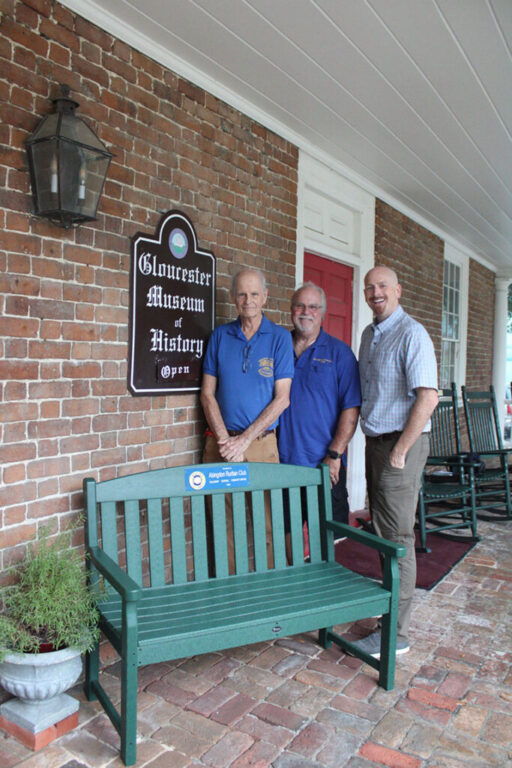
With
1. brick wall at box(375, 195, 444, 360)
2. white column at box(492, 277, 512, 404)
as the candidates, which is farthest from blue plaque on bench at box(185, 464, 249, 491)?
white column at box(492, 277, 512, 404)

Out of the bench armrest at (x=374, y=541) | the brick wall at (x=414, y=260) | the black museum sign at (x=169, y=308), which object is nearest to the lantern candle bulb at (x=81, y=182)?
the black museum sign at (x=169, y=308)

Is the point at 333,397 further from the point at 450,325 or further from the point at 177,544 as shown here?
the point at 450,325

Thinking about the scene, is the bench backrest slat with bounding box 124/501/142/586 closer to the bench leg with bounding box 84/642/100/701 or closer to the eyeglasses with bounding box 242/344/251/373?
the bench leg with bounding box 84/642/100/701

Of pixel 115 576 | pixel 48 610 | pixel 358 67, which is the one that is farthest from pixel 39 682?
pixel 358 67

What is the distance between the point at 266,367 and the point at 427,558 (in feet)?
7.17

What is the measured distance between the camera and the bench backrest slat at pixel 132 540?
2551mm

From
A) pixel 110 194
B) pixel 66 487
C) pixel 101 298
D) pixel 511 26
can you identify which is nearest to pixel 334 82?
pixel 511 26

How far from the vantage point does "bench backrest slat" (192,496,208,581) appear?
8.96 ft

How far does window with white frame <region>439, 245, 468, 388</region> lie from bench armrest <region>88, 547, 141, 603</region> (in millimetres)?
6280

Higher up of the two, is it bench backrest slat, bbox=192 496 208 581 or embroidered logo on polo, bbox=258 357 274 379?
embroidered logo on polo, bbox=258 357 274 379

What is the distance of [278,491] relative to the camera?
2980 mm

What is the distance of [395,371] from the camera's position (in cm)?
294

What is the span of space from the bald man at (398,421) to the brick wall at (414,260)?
291cm

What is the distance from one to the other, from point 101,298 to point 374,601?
70.8 inches
